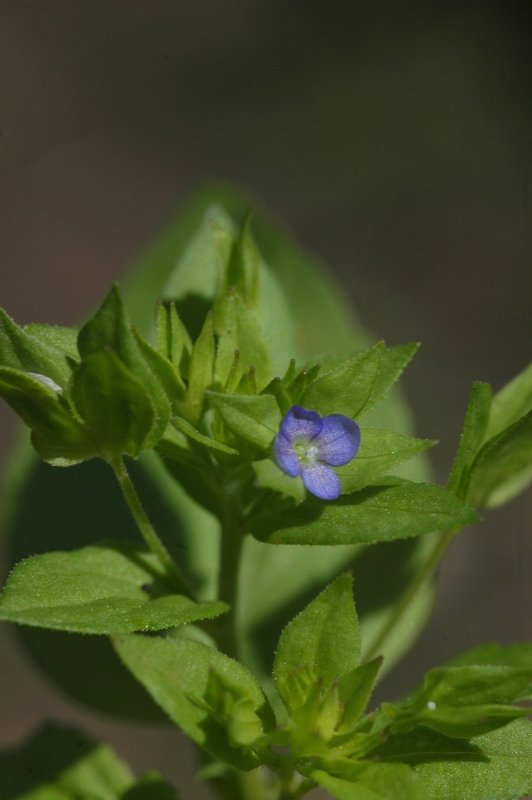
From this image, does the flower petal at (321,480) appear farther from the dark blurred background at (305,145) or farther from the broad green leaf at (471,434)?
the dark blurred background at (305,145)

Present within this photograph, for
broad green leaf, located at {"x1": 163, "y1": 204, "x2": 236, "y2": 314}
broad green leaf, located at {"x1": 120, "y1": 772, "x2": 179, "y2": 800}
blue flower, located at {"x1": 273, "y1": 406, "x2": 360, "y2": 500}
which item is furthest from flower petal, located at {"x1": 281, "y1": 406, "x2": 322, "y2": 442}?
broad green leaf, located at {"x1": 120, "y1": 772, "x2": 179, "y2": 800}

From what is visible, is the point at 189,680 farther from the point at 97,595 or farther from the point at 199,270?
the point at 199,270

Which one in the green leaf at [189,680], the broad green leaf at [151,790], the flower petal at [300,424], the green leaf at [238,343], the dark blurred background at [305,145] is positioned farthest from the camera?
the dark blurred background at [305,145]

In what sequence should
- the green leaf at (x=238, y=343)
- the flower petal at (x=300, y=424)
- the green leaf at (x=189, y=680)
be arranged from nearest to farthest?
the green leaf at (x=189, y=680), the flower petal at (x=300, y=424), the green leaf at (x=238, y=343)

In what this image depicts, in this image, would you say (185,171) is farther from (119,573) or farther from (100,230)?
(119,573)

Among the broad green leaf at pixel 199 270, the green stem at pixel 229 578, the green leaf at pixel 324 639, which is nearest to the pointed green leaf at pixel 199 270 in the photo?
the broad green leaf at pixel 199 270

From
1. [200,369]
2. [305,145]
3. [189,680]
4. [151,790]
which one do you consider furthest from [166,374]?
[305,145]
